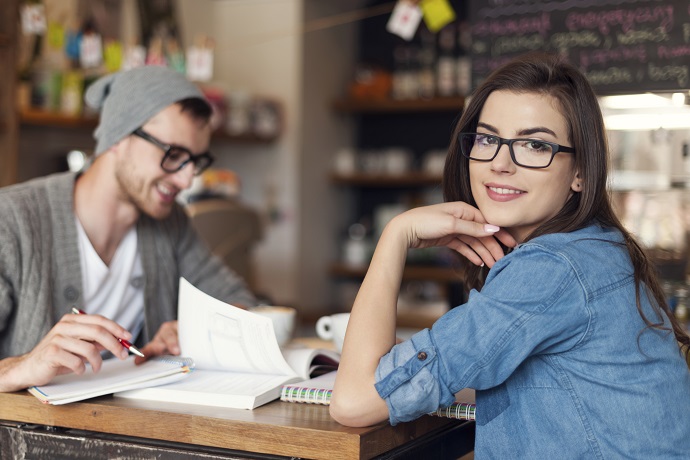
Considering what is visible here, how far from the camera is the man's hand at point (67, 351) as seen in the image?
1528 millimetres

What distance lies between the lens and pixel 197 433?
138 cm

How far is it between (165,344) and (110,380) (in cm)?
31

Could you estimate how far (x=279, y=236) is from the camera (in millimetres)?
5363

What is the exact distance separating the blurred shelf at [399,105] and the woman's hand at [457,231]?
12.6 ft

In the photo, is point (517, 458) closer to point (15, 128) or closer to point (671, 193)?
point (671, 193)

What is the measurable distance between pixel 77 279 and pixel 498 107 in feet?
3.47

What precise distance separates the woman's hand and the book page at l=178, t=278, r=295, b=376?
293 mm

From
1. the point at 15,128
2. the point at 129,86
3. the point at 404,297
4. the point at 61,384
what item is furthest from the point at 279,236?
the point at 61,384

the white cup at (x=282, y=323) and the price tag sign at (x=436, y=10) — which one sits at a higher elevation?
the price tag sign at (x=436, y=10)

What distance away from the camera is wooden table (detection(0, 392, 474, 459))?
1.32 metres

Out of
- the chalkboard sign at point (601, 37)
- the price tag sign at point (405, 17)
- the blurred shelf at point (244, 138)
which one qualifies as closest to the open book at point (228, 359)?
the chalkboard sign at point (601, 37)

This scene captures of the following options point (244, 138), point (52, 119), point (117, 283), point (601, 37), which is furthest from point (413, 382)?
point (244, 138)

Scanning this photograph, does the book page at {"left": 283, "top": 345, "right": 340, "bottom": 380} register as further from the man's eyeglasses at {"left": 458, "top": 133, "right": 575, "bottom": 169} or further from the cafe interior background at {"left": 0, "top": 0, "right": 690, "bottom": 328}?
the cafe interior background at {"left": 0, "top": 0, "right": 690, "bottom": 328}

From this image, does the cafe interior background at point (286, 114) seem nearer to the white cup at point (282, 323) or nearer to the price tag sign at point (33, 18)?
the price tag sign at point (33, 18)
